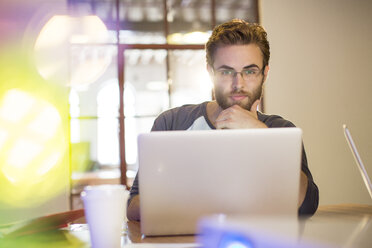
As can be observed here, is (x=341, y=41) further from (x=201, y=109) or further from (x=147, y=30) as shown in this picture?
(x=201, y=109)

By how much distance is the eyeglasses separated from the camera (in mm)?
1831

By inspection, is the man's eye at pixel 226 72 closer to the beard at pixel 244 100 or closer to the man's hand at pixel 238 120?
the beard at pixel 244 100

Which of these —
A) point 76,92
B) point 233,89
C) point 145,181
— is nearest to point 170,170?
point 145,181

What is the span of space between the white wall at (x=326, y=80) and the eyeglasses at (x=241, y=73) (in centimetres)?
221

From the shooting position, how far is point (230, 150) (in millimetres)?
894

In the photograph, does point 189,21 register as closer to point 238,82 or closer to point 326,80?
point 326,80

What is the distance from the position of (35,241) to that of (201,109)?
1.15m

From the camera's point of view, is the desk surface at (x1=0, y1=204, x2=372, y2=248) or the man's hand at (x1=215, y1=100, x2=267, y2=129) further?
the man's hand at (x1=215, y1=100, x2=267, y2=129)

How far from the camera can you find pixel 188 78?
13.1ft

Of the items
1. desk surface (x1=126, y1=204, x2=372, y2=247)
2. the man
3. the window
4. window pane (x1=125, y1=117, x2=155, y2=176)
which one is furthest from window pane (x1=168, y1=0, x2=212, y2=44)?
desk surface (x1=126, y1=204, x2=372, y2=247)

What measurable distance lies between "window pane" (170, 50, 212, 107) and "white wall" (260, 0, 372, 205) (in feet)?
2.20

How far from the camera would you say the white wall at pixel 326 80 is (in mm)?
4059

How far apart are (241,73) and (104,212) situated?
117 centimetres

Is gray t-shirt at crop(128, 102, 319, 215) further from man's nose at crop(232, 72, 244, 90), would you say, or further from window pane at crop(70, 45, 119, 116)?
window pane at crop(70, 45, 119, 116)
